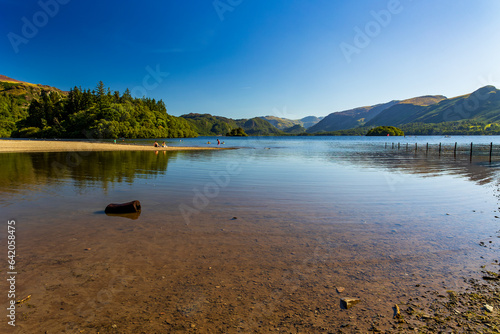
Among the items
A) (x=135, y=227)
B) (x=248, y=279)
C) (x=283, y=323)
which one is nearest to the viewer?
(x=283, y=323)

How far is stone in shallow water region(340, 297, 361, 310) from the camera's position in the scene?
207 inches

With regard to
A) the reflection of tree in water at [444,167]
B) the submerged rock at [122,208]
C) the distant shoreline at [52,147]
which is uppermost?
the distant shoreline at [52,147]

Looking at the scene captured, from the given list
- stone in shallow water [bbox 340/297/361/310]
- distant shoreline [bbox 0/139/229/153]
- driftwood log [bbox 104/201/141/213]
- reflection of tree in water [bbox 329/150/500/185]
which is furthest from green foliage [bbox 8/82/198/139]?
stone in shallow water [bbox 340/297/361/310]

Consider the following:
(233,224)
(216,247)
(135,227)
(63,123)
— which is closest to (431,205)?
(233,224)

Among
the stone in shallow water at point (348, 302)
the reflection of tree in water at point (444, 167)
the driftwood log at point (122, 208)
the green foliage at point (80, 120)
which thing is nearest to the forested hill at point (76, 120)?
the green foliage at point (80, 120)

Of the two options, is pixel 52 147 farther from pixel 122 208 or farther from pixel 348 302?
pixel 348 302

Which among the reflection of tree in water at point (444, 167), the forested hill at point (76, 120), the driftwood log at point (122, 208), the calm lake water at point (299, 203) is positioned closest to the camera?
the calm lake water at point (299, 203)

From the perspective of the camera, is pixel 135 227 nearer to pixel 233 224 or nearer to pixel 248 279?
pixel 233 224

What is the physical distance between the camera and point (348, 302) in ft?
17.5

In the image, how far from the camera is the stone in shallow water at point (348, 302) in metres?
5.27

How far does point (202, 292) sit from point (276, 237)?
394 cm

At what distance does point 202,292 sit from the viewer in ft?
18.7

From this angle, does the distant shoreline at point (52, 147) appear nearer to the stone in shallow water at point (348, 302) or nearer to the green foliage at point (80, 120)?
the stone in shallow water at point (348, 302)

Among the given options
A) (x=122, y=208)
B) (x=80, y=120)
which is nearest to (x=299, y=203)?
(x=122, y=208)
